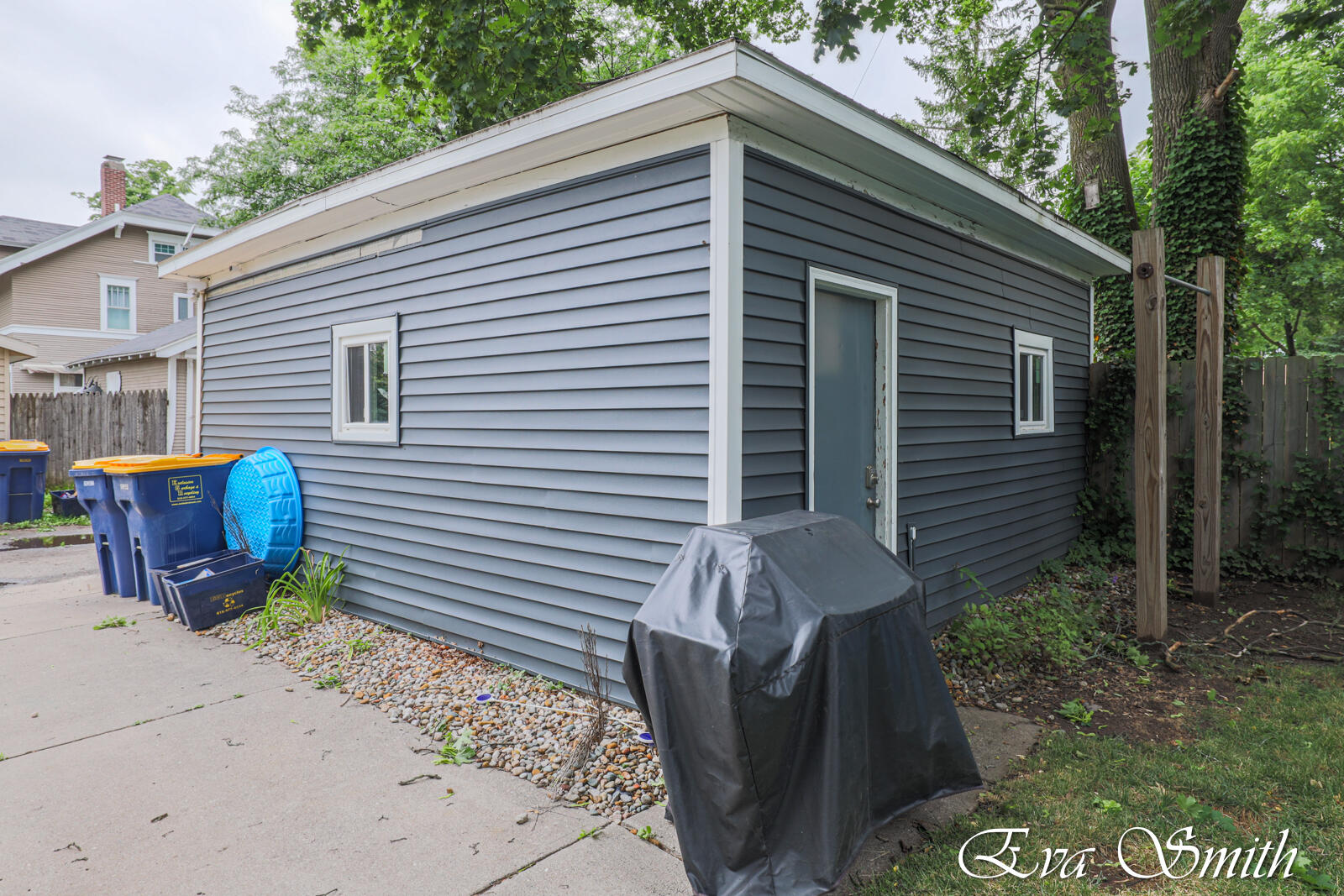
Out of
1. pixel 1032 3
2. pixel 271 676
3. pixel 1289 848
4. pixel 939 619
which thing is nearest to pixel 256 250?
pixel 271 676

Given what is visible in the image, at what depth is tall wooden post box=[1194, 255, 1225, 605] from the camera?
5293 millimetres

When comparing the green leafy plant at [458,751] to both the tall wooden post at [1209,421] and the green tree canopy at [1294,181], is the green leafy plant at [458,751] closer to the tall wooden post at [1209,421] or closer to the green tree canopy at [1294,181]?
the tall wooden post at [1209,421]

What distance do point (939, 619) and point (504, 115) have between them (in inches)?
296

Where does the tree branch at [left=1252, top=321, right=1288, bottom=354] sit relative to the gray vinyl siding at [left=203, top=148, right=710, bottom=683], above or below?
above

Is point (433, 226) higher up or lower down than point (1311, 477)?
higher up

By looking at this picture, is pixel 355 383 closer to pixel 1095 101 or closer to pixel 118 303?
pixel 1095 101

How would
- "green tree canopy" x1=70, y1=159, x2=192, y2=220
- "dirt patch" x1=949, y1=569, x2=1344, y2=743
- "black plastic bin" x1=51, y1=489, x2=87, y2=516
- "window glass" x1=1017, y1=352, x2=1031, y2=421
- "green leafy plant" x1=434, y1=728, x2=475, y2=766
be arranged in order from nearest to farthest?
"green leafy plant" x1=434, y1=728, x2=475, y2=766 → "dirt patch" x1=949, y1=569, x2=1344, y2=743 → "window glass" x1=1017, y1=352, x2=1031, y2=421 → "black plastic bin" x1=51, y1=489, x2=87, y2=516 → "green tree canopy" x1=70, y1=159, x2=192, y2=220

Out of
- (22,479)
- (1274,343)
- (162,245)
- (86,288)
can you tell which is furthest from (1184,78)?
(86,288)

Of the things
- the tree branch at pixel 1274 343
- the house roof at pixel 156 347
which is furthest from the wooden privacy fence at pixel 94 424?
the tree branch at pixel 1274 343

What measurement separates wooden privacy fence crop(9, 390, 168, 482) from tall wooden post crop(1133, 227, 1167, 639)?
540 inches

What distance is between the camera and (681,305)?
11.3 feet

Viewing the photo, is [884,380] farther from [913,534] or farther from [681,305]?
[681,305]

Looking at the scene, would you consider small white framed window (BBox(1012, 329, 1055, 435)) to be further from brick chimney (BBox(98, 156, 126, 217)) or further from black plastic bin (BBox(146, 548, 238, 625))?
brick chimney (BBox(98, 156, 126, 217))

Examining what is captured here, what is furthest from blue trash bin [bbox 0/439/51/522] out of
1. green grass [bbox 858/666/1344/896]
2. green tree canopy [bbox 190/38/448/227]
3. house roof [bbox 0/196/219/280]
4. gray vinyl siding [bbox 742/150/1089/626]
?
green grass [bbox 858/666/1344/896]
